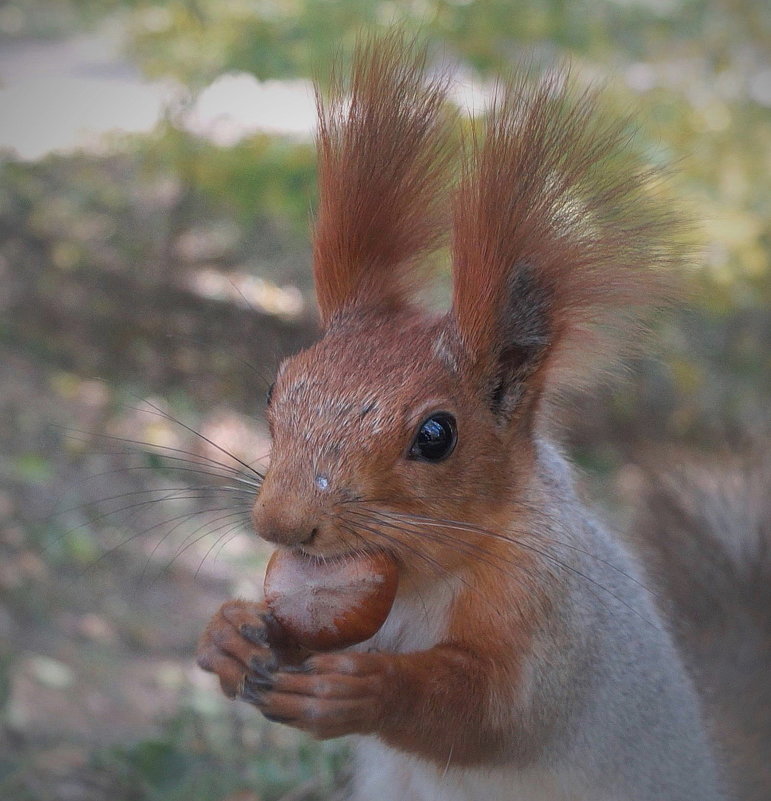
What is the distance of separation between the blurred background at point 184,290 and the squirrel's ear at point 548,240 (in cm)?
108

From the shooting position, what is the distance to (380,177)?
4.98 feet

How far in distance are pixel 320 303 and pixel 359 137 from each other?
281mm

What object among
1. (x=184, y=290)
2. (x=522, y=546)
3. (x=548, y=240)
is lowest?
(x=522, y=546)

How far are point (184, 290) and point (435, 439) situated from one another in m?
2.14

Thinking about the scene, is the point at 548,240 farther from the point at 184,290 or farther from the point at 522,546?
the point at 184,290

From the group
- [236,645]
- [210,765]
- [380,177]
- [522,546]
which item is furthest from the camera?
[210,765]

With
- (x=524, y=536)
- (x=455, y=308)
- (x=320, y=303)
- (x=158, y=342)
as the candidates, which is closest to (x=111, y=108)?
(x=158, y=342)

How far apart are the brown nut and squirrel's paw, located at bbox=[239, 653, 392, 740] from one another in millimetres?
40

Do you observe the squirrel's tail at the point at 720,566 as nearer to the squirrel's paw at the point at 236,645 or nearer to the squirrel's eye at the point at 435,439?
the squirrel's eye at the point at 435,439

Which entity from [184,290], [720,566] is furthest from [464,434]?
[184,290]

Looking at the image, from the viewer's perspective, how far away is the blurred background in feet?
9.05

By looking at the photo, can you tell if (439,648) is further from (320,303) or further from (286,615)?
(320,303)

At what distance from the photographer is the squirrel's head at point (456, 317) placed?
125 centimetres

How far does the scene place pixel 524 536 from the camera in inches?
55.2
